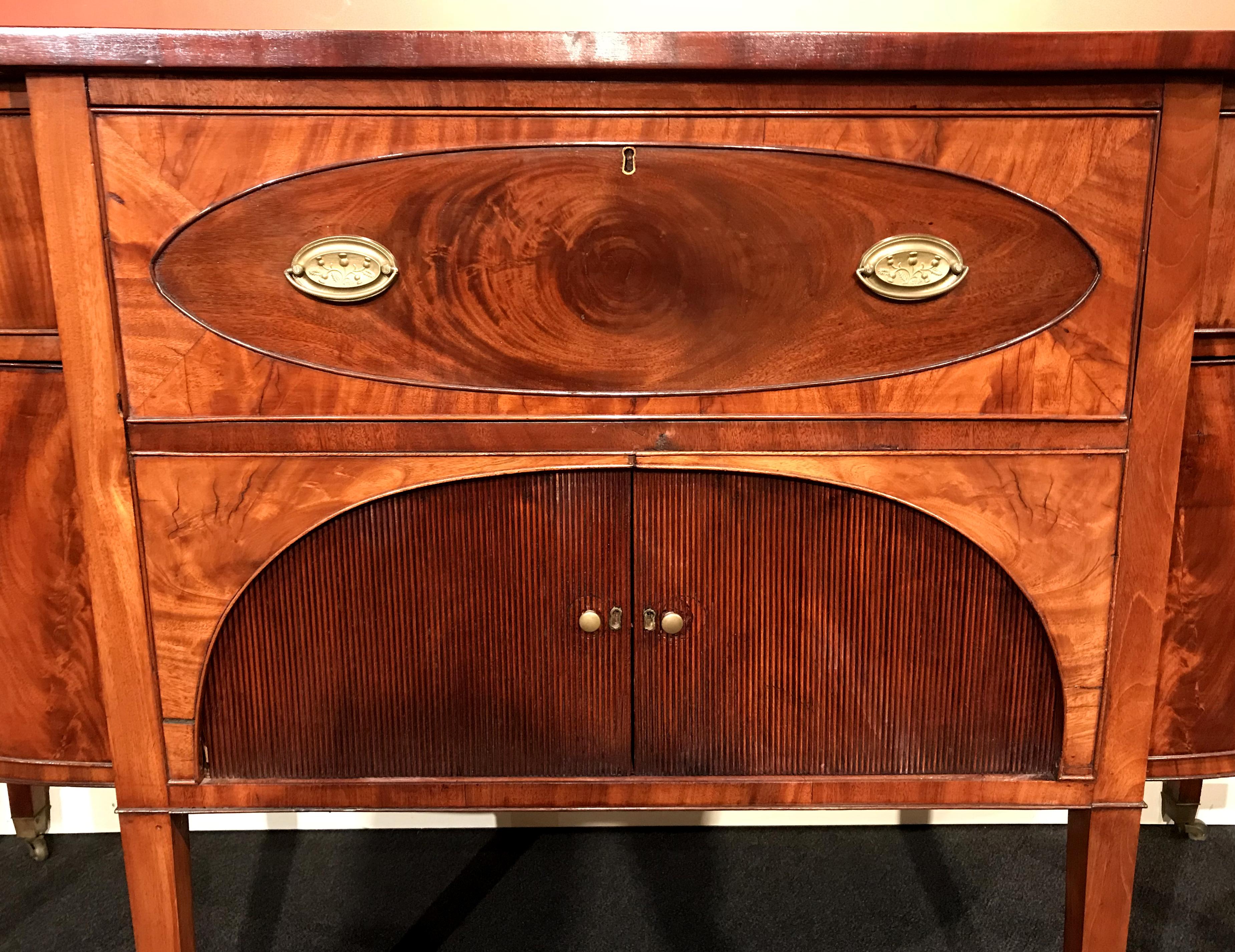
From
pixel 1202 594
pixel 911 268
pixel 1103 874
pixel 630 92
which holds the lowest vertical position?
pixel 1103 874

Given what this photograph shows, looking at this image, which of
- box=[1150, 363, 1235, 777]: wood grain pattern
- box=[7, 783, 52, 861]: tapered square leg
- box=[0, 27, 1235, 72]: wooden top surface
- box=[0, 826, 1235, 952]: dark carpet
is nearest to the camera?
box=[0, 27, 1235, 72]: wooden top surface

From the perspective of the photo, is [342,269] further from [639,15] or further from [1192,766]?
[1192,766]

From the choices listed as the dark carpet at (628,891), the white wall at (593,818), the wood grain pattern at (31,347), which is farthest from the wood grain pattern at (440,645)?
the white wall at (593,818)

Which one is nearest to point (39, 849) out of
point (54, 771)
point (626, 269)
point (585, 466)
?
point (54, 771)

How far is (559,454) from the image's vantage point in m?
0.65

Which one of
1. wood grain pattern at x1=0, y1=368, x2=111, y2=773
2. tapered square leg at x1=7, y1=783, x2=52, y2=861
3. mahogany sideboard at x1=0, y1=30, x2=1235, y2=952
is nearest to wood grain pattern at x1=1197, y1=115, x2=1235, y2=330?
mahogany sideboard at x1=0, y1=30, x2=1235, y2=952

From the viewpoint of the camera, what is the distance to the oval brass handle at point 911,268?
0.61 metres

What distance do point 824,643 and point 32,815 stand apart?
0.95 metres

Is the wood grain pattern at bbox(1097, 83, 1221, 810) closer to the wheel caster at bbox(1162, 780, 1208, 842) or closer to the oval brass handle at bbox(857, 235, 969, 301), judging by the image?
the oval brass handle at bbox(857, 235, 969, 301)

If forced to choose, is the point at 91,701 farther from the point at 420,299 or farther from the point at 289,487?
the point at 420,299

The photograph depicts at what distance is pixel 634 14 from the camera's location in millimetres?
979

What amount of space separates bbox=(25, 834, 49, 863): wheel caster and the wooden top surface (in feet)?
2.95

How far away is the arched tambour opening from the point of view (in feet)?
2.18

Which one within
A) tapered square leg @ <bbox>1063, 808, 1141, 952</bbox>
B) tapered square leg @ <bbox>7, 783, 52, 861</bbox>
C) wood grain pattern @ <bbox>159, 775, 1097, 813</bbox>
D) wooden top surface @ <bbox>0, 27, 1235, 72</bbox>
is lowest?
tapered square leg @ <bbox>7, 783, 52, 861</bbox>
